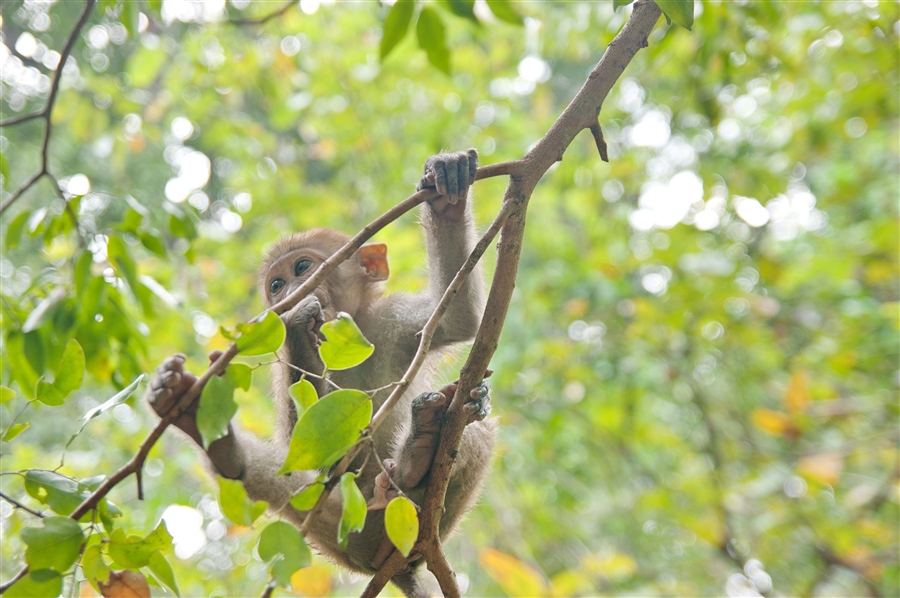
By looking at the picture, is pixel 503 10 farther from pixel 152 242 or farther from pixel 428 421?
pixel 152 242

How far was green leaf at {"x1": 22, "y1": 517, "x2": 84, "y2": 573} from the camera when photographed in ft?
4.71

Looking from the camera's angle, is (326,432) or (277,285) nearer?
(326,432)

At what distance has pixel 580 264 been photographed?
6.11 m

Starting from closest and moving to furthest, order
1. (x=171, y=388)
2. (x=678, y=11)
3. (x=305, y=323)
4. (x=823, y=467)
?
1. (x=678, y=11)
2. (x=171, y=388)
3. (x=305, y=323)
4. (x=823, y=467)

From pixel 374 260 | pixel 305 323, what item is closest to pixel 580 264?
pixel 374 260

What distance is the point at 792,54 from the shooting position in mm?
5141

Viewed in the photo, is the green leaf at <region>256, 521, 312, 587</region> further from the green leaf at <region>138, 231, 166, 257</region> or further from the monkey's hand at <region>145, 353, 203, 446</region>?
the green leaf at <region>138, 231, 166, 257</region>

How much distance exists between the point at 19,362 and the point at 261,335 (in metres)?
1.84

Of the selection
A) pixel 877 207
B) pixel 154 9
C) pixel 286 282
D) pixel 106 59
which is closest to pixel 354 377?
pixel 286 282

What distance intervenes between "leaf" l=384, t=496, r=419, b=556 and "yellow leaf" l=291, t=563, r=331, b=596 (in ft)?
11.2

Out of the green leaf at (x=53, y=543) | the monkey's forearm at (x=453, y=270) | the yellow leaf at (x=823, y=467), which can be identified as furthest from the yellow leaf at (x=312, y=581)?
the yellow leaf at (x=823, y=467)

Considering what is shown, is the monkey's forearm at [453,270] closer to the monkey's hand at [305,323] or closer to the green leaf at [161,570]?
the monkey's hand at [305,323]

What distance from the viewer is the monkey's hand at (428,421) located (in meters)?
2.38

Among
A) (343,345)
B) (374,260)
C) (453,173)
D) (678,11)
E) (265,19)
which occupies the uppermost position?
(265,19)
